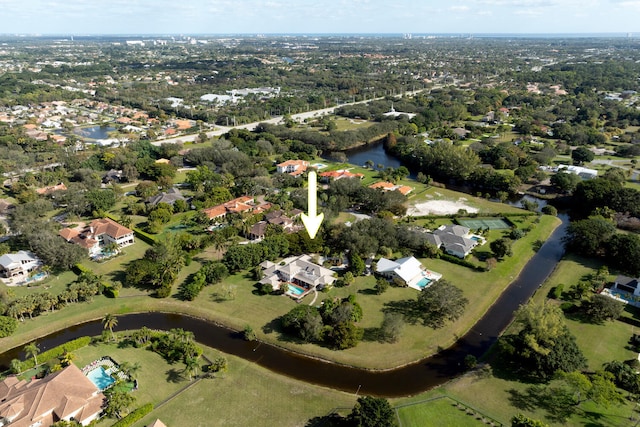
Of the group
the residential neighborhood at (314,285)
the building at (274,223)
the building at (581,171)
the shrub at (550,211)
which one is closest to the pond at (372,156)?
the residential neighborhood at (314,285)

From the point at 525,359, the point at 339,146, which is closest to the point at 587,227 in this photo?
the point at 525,359

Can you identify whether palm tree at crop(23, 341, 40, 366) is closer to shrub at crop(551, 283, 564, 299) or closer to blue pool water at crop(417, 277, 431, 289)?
blue pool water at crop(417, 277, 431, 289)

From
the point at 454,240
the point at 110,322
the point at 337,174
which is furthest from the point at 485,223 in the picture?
the point at 110,322

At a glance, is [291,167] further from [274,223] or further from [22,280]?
[22,280]

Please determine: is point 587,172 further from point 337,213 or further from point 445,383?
point 445,383

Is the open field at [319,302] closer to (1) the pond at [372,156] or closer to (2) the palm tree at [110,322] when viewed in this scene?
(2) the palm tree at [110,322]

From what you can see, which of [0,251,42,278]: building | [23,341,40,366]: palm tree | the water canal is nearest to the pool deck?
[0,251,42,278]: building
